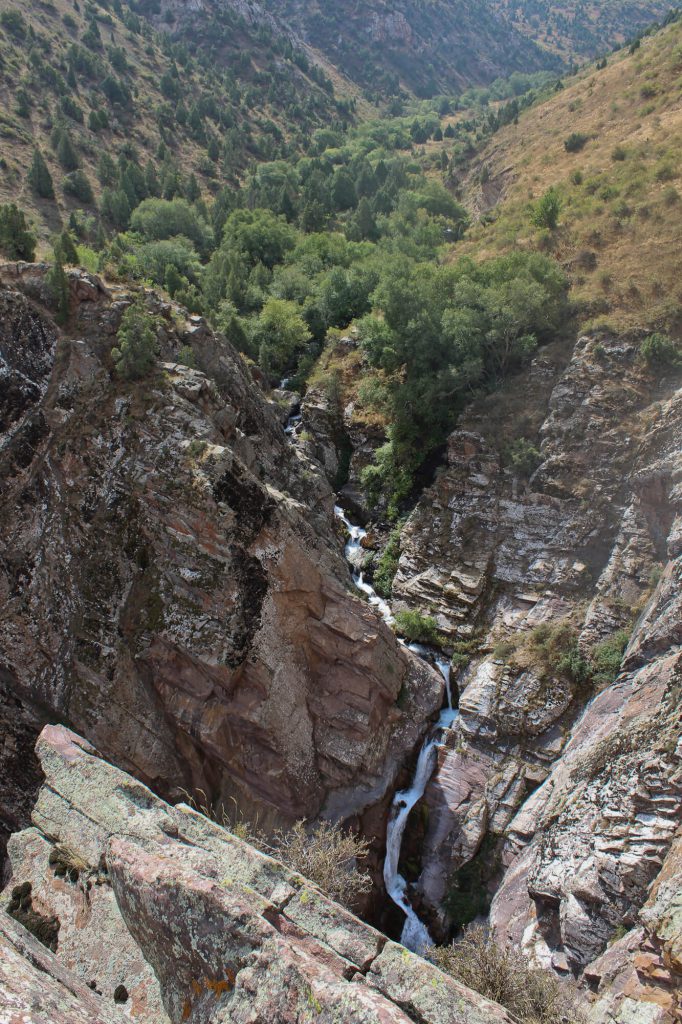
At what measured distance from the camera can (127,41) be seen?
100375 mm

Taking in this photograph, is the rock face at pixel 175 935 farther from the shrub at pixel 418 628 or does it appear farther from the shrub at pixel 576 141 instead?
the shrub at pixel 576 141

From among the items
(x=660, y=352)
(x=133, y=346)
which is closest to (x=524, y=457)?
(x=660, y=352)

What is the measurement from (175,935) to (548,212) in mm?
47003

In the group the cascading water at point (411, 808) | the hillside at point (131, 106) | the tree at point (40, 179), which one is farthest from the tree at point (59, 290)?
the tree at point (40, 179)

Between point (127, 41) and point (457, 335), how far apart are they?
103683 millimetres

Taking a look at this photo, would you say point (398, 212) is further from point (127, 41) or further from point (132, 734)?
point (127, 41)

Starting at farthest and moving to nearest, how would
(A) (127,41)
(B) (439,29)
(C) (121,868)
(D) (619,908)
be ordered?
(B) (439,29)
(A) (127,41)
(D) (619,908)
(C) (121,868)

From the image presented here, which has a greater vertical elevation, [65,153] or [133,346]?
[65,153]

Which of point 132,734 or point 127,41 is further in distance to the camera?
point 127,41

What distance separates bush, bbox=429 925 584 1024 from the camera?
14711 mm

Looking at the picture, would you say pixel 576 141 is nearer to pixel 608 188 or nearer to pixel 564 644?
pixel 608 188

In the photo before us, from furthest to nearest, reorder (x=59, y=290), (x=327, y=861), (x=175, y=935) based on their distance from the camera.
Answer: (x=59, y=290)
(x=327, y=861)
(x=175, y=935)

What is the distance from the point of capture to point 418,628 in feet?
97.0

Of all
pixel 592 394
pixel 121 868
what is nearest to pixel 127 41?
pixel 592 394
